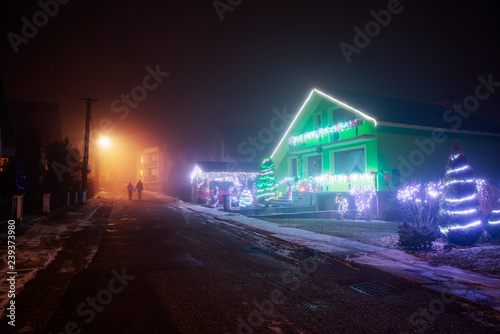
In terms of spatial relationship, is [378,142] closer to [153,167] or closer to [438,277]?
[438,277]

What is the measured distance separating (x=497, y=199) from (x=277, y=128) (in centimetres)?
2982

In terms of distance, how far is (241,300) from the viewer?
4.72m

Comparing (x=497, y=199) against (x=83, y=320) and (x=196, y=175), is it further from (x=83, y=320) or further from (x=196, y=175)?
(x=196, y=175)

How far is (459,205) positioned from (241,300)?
7.62 m

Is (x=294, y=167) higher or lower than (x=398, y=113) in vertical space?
lower

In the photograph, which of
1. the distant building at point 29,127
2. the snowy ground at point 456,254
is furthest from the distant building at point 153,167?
the snowy ground at point 456,254

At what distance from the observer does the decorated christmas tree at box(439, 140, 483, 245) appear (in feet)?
28.7

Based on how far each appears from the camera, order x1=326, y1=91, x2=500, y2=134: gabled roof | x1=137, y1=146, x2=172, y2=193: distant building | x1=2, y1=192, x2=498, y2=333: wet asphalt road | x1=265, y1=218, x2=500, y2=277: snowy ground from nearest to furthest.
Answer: x1=2, y1=192, x2=498, y2=333: wet asphalt road
x1=265, y1=218, x2=500, y2=277: snowy ground
x1=326, y1=91, x2=500, y2=134: gabled roof
x1=137, y1=146, x2=172, y2=193: distant building

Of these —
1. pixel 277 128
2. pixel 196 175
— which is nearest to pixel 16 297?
pixel 196 175

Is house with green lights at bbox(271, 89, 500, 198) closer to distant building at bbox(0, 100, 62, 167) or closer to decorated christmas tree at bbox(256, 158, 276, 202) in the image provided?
decorated christmas tree at bbox(256, 158, 276, 202)

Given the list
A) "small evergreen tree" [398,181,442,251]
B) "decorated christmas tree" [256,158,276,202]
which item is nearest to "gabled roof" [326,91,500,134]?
"small evergreen tree" [398,181,442,251]

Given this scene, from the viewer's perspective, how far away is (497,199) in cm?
1050

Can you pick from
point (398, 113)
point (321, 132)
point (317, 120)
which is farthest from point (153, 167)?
point (398, 113)

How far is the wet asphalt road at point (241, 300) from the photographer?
12.8 feet
